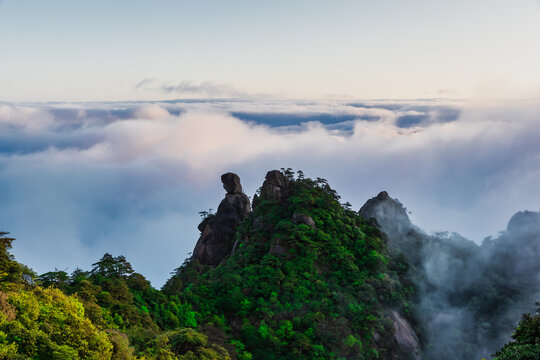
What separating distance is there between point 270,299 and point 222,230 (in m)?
16.8

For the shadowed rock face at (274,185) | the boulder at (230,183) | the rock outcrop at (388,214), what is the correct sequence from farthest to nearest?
the rock outcrop at (388,214) < the boulder at (230,183) < the shadowed rock face at (274,185)

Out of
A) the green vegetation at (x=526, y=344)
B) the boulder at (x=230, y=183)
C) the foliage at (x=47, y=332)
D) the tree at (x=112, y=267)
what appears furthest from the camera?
the boulder at (x=230, y=183)

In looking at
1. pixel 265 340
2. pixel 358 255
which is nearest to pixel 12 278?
pixel 265 340

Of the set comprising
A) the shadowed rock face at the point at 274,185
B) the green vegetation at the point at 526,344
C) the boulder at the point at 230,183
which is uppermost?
the boulder at the point at 230,183

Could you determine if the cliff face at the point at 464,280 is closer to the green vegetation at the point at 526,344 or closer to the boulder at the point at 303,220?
the boulder at the point at 303,220

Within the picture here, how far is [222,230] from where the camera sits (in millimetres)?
62906

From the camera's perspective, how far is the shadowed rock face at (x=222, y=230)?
62.3m

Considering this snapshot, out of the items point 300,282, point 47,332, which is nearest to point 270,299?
point 300,282

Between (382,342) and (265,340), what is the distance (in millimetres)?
11572

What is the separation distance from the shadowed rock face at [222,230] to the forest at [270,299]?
142 millimetres

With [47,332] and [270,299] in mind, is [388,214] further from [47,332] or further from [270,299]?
[47,332]

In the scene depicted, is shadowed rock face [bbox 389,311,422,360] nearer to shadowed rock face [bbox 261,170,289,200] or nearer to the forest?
the forest

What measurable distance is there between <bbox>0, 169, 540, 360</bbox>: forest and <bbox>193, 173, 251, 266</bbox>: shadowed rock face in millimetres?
142

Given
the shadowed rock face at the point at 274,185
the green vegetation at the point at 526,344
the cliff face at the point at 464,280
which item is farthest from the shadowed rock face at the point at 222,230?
the green vegetation at the point at 526,344
